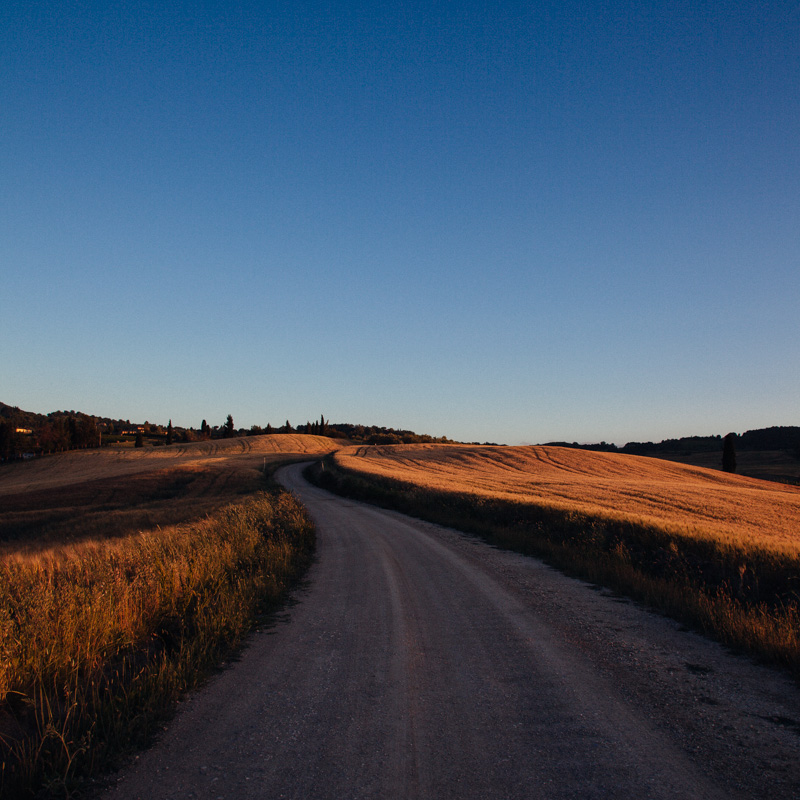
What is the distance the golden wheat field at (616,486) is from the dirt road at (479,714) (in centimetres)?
685

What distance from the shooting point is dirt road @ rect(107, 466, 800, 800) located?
396 cm

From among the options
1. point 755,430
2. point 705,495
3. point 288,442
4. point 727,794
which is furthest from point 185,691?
point 755,430

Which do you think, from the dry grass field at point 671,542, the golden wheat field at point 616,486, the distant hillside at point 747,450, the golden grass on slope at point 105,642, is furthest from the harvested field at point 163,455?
the golden grass on slope at point 105,642

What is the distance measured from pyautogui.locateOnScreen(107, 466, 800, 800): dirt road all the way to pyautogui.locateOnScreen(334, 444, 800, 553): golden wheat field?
6.85m

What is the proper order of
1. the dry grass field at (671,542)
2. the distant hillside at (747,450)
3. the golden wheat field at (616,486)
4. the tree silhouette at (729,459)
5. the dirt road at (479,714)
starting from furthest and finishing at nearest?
the distant hillside at (747,450)
the tree silhouette at (729,459)
the golden wheat field at (616,486)
the dry grass field at (671,542)
the dirt road at (479,714)

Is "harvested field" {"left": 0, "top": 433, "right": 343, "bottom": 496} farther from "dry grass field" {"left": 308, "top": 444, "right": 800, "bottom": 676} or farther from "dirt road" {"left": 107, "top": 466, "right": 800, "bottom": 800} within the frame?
"dirt road" {"left": 107, "top": 466, "right": 800, "bottom": 800}

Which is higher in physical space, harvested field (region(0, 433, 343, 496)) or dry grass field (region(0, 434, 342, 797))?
dry grass field (region(0, 434, 342, 797))

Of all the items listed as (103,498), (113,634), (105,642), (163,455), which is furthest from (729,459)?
(163,455)

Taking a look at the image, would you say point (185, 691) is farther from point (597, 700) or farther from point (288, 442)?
point (288, 442)

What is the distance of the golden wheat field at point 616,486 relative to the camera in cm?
2058

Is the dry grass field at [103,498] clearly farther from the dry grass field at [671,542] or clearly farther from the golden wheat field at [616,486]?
the golden wheat field at [616,486]

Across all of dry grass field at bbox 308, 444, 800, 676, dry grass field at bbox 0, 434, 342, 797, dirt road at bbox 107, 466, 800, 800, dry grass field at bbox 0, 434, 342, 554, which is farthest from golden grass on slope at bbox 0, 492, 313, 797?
dry grass field at bbox 0, 434, 342, 554

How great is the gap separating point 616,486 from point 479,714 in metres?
37.3

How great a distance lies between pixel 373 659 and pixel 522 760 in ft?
9.12
